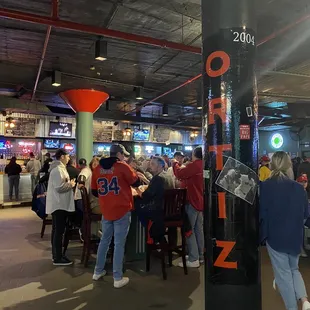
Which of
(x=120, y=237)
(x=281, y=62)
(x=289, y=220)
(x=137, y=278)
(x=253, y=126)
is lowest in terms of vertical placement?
(x=137, y=278)

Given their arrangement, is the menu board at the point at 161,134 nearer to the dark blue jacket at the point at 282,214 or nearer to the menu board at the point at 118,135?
the menu board at the point at 118,135

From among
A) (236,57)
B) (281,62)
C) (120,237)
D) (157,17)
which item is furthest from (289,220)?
(281,62)

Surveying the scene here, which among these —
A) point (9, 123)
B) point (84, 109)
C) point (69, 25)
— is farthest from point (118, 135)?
point (69, 25)

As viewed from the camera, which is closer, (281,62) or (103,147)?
(281,62)

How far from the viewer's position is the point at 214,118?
2074mm

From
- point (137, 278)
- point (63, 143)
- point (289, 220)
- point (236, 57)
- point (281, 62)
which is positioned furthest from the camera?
point (63, 143)

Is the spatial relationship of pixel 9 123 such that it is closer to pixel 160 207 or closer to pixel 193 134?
pixel 193 134

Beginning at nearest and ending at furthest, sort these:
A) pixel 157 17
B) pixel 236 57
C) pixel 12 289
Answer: pixel 236 57, pixel 12 289, pixel 157 17

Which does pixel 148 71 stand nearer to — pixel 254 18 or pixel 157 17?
pixel 157 17

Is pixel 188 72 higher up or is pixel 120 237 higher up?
pixel 188 72

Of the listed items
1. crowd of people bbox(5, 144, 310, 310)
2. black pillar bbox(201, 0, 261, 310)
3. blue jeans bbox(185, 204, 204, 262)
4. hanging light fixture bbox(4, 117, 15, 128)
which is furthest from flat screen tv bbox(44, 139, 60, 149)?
black pillar bbox(201, 0, 261, 310)

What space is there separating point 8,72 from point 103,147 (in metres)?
8.18

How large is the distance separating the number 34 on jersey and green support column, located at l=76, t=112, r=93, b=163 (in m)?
6.82

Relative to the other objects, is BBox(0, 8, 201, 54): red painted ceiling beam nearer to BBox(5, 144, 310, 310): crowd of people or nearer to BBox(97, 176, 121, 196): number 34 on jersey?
BBox(5, 144, 310, 310): crowd of people
